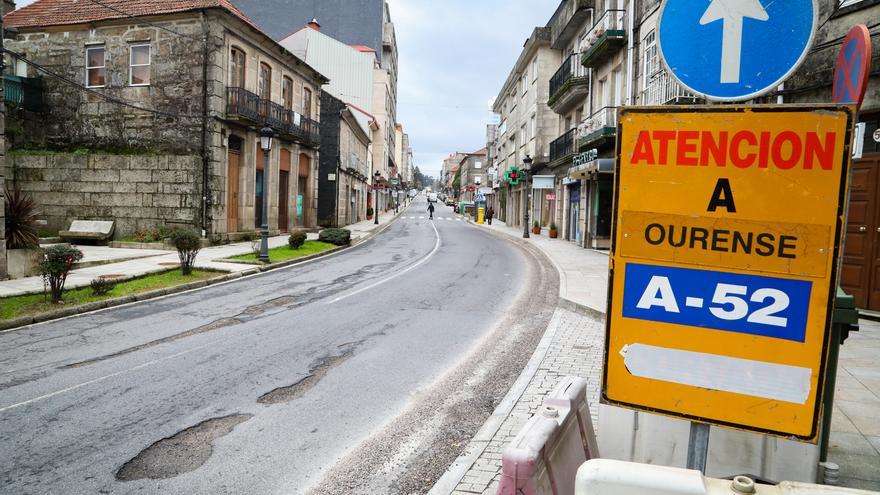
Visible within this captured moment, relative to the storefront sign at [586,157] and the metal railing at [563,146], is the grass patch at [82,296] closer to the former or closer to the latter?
the storefront sign at [586,157]

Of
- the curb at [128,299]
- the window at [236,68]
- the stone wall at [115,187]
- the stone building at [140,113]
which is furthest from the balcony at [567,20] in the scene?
the stone wall at [115,187]

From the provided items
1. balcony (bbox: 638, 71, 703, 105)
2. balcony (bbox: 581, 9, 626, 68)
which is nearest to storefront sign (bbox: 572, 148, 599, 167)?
balcony (bbox: 638, 71, 703, 105)

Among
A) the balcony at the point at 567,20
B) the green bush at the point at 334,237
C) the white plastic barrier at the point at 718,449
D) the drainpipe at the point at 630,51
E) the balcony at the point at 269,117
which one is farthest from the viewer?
the balcony at the point at 567,20

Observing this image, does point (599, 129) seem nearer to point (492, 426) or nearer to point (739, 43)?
point (492, 426)

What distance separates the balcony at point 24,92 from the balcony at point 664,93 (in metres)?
22.8

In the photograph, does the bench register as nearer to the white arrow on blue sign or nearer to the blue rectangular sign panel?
the white arrow on blue sign

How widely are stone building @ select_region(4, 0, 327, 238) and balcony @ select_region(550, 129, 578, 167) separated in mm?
14861

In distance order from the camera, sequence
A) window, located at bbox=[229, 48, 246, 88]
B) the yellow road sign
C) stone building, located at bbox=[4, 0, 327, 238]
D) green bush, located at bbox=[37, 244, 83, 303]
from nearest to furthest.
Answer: the yellow road sign < green bush, located at bbox=[37, 244, 83, 303] < stone building, located at bbox=[4, 0, 327, 238] < window, located at bbox=[229, 48, 246, 88]

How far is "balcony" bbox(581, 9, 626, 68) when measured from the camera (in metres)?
20.7

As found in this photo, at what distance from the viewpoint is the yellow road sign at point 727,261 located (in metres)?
1.96

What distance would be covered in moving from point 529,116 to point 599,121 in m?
17.0

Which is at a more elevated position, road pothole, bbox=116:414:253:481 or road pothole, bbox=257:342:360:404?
road pothole, bbox=257:342:360:404

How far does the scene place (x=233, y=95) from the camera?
70.0 feet

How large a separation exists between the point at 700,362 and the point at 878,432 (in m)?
3.53
